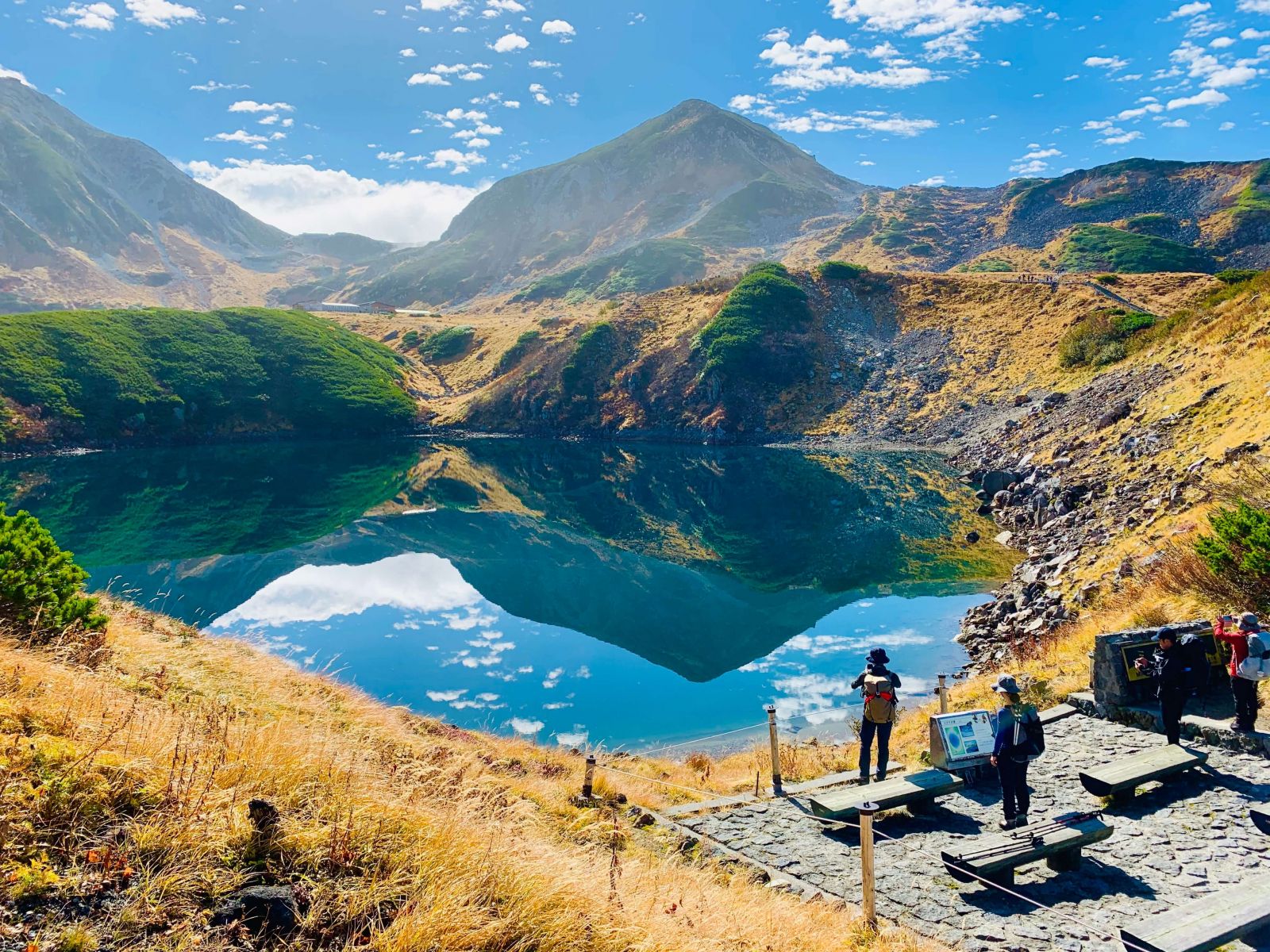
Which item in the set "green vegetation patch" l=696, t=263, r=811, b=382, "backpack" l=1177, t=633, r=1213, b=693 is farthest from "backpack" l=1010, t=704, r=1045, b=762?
"green vegetation patch" l=696, t=263, r=811, b=382

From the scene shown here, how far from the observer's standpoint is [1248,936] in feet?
21.1

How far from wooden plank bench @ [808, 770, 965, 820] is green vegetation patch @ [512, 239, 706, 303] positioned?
143 m

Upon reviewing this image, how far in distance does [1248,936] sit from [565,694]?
17468 millimetres

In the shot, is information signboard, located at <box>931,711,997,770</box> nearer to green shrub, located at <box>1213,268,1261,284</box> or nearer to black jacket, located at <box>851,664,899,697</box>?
black jacket, located at <box>851,664,899,697</box>

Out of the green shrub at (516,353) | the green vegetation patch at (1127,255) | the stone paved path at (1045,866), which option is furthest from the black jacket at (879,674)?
the green vegetation patch at (1127,255)

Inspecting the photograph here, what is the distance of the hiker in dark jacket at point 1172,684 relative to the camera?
33.4 feet

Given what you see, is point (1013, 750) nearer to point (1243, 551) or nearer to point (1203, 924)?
point (1203, 924)

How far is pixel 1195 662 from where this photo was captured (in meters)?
11.4

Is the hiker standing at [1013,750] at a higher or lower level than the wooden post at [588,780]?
higher

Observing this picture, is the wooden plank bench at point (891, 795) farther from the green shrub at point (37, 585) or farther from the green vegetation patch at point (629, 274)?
the green vegetation patch at point (629, 274)

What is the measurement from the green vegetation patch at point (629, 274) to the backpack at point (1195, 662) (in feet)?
465

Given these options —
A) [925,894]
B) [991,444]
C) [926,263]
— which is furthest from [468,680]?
[926,263]

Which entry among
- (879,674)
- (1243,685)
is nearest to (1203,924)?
(1243,685)

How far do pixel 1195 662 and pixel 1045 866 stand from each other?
5.56m
